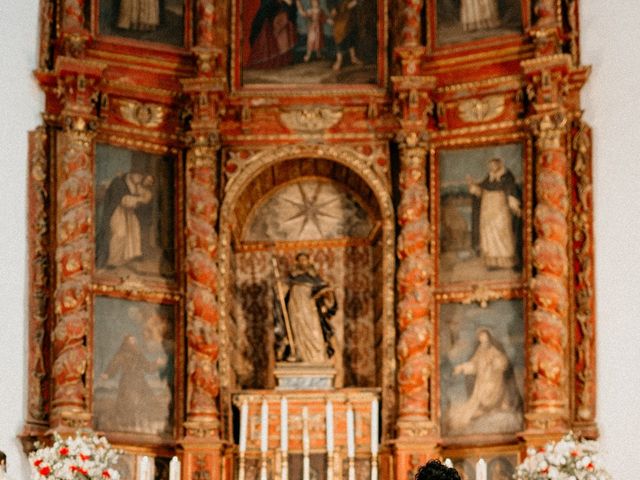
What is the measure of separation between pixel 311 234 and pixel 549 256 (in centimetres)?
389

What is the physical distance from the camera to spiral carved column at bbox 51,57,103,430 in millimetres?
21641

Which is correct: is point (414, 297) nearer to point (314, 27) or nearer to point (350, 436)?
point (350, 436)

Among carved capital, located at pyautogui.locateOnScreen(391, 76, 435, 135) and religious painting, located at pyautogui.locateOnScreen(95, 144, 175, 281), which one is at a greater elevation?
carved capital, located at pyautogui.locateOnScreen(391, 76, 435, 135)

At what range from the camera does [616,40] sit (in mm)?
22406

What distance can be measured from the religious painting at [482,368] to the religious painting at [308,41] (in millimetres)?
3859

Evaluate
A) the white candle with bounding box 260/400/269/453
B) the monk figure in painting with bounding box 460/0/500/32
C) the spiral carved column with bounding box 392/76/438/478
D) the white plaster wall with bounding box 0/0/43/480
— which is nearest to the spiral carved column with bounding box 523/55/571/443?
the monk figure in painting with bounding box 460/0/500/32

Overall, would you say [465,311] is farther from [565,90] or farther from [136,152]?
[136,152]

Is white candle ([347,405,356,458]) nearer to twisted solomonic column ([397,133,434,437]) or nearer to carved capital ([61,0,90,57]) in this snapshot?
twisted solomonic column ([397,133,434,437])

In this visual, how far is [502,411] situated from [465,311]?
147 cm

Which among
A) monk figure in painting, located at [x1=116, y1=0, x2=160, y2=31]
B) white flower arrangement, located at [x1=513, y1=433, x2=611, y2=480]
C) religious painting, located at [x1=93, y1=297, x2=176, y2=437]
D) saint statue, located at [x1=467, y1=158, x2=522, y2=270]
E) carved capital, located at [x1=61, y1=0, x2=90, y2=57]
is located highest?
monk figure in painting, located at [x1=116, y1=0, x2=160, y2=31]

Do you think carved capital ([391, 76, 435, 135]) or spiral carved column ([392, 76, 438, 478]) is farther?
carved capital ([391, 76, 435, 135])

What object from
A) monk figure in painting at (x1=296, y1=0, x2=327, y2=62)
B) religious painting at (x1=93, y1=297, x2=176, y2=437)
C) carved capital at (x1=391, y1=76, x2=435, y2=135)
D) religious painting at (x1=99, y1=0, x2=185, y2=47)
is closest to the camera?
religious painting at (x1=93, y1=297, x2=176, y2=437)

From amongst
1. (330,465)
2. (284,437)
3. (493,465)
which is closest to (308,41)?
(284,437)

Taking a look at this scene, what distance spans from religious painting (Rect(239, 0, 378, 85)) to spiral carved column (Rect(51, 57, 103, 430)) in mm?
2603
